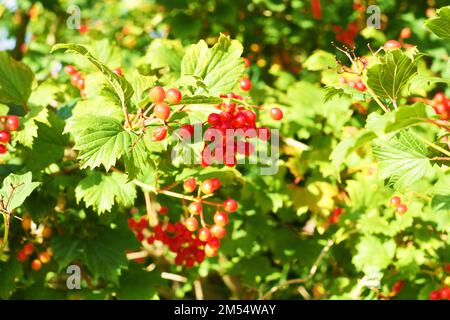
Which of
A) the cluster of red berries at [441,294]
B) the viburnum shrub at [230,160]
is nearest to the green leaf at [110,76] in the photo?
the viburnum shrub at [230,160]

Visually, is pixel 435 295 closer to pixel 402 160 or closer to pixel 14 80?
pixel 402 160

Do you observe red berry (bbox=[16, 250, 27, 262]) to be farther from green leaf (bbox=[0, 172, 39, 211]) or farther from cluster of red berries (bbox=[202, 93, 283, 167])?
cluster of red berries (bbox=[202, 93, 283, 167])

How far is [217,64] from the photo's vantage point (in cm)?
196

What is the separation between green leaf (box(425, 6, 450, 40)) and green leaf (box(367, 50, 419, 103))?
0.38 ft

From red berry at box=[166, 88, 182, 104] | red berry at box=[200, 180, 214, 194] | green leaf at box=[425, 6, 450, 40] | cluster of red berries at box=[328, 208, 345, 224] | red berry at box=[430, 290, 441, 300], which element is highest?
green leaf at box=[425, 6, 450, 40]

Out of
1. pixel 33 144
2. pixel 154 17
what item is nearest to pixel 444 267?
pixel 33 144

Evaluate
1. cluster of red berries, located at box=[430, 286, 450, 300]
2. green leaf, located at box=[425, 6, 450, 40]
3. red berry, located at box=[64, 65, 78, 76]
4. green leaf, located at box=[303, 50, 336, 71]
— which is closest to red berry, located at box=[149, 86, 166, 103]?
green leaf, located at box=[425, 6, 450, 40]

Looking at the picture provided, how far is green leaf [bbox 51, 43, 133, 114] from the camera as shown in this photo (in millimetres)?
1572

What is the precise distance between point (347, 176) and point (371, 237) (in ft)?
1.56

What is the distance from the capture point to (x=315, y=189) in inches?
108

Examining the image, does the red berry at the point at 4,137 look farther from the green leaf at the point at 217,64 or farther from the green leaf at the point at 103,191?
the green leaf at the point at 217,64

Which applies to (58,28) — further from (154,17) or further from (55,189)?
(55,189)

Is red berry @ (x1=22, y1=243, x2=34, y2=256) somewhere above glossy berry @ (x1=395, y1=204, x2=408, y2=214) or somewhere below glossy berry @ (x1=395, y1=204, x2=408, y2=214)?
below

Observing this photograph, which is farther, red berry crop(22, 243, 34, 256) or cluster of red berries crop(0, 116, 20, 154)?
red berry crop(22, 243, 34, 256)
